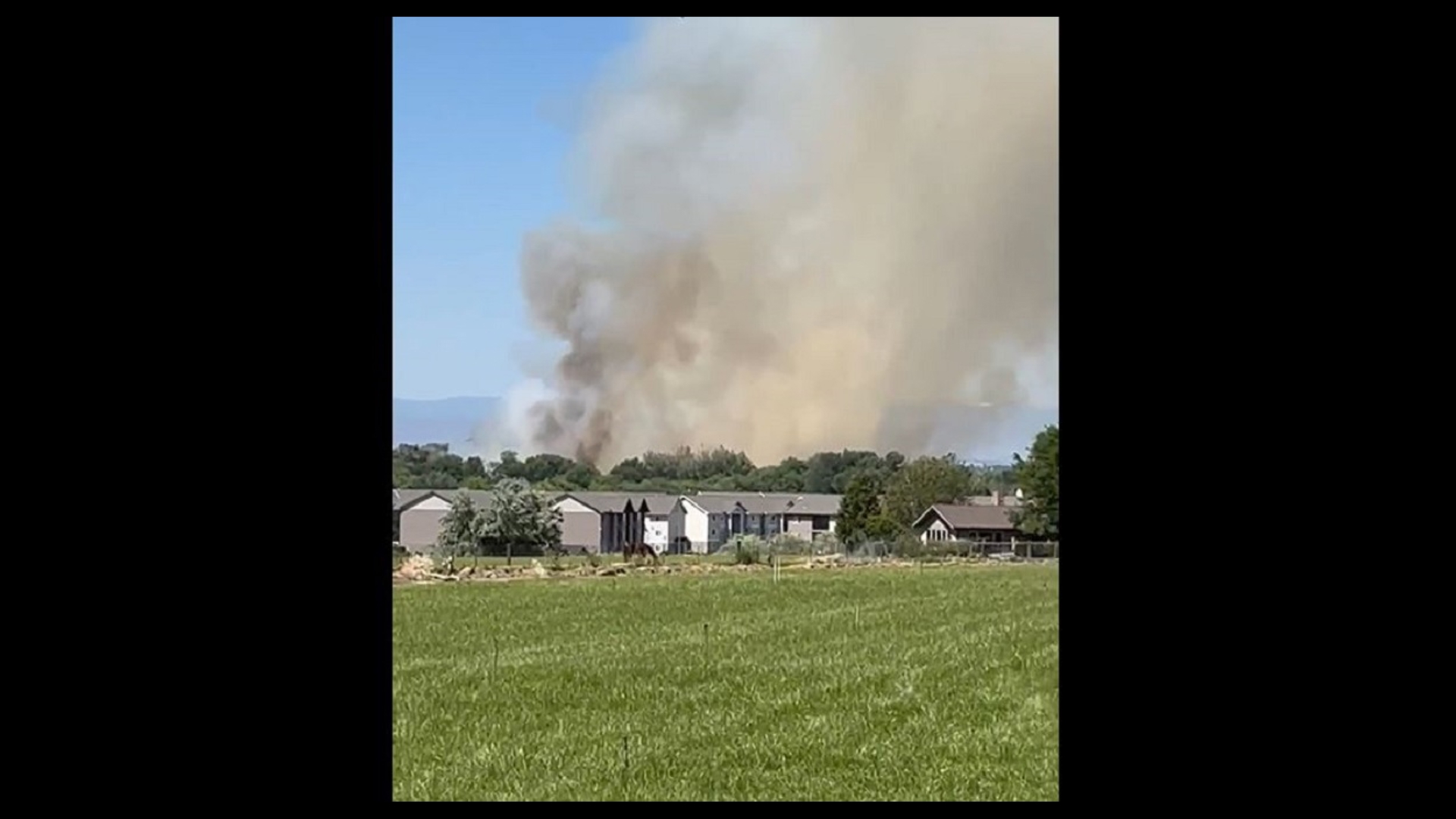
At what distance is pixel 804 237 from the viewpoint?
12812 mm

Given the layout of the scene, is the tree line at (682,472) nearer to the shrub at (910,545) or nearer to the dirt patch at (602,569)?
the shrub at (910,545)

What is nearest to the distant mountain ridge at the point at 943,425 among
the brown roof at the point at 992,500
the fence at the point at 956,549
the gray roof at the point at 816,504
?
the brown roof at the point at 992,500

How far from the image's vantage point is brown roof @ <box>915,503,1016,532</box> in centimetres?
855

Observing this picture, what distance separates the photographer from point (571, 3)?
4.27 feet

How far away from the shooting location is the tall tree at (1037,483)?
7.52 m

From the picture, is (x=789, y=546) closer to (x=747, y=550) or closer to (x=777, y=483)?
(x=747, y=550)

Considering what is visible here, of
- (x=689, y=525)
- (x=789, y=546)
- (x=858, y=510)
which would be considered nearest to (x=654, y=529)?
(x=689, y=525)

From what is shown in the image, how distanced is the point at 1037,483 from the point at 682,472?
201 cm

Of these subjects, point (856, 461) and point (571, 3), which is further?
point (856, 461)
